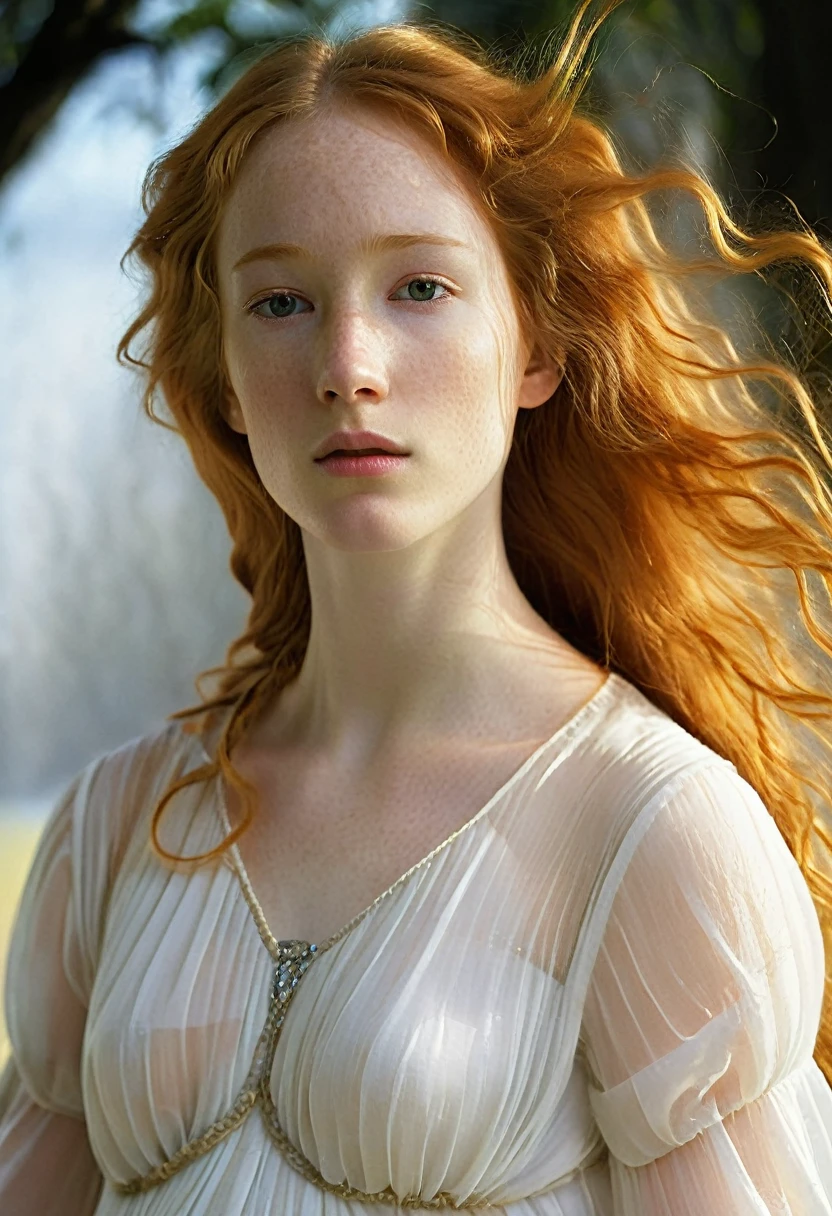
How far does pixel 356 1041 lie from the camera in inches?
43.3

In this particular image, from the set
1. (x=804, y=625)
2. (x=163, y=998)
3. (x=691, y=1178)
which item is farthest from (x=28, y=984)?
(x=804, y=625)

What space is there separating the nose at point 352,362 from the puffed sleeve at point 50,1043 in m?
0.51

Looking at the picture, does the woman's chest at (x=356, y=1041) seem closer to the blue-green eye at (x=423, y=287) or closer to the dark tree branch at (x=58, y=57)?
the blue-green eye at (x=423, y=287)

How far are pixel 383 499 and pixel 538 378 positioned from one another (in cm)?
22

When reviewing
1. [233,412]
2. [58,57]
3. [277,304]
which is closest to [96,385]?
[58,57]

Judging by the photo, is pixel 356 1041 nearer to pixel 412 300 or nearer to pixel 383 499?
pixel 383 499

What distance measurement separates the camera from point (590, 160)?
1.28 metres

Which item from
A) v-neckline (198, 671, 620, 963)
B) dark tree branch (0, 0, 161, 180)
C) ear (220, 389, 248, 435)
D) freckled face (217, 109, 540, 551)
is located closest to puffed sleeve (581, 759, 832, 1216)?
v-neckline (198, 671, 620, 963)

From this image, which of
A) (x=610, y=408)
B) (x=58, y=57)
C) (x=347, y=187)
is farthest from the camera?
(x=58, y=57)

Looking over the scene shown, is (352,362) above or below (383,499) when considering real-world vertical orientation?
above

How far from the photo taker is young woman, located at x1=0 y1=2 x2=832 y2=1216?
109cm

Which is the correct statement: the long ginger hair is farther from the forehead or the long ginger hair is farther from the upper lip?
the upper lip

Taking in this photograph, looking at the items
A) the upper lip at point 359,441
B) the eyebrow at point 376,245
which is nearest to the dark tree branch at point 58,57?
the eyebrow at point 376,245

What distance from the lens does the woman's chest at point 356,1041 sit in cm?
108
